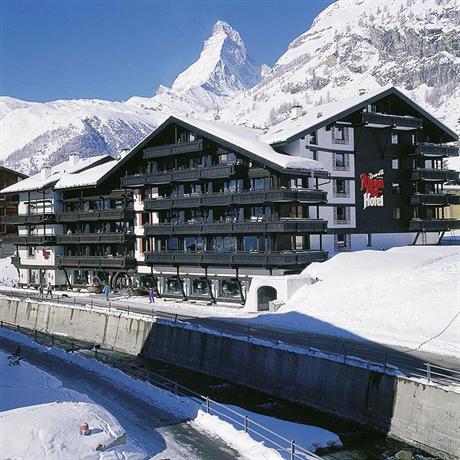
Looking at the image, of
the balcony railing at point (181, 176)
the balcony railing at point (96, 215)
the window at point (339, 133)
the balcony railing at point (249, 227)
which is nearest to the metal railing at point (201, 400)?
the balcony railing at point (249, 227)

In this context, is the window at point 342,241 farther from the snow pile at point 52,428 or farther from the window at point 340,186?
the snow pile at point 52,428

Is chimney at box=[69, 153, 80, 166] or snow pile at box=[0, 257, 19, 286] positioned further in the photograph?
chimney at box=[69, 153, 80, 166]

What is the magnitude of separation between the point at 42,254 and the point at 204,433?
51.6 metres

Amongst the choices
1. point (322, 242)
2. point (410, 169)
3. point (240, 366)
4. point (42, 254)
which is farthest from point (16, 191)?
point (240, 366)

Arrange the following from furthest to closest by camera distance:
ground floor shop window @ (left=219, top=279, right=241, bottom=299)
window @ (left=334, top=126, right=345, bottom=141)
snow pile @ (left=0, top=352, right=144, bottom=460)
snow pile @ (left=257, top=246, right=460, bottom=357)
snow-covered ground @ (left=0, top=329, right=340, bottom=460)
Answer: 1. window @ (left=334, top=126, right=345, bottom=141)
2. ground floor shop window @ (left=219, top=279, right=241, bottom=299)
3. snow pile @ (left=257, top=246, right=460, bottom=357)
4. snow-covered ground @ (left=0, top=329, right=340, bottom=460)
5. snow pile @ (left=0, top=352, right=144, bottom=460)

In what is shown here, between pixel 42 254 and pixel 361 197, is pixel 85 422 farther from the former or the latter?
pixel 42 254

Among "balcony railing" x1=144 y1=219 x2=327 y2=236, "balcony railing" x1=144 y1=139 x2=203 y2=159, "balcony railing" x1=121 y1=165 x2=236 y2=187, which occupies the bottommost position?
"balcony railing" x1=144 y1=219 x2=327 y2=236

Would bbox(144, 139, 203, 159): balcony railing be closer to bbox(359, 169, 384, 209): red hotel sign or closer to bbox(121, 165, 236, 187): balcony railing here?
bbox(121, 165, 236, 187): balcony railing

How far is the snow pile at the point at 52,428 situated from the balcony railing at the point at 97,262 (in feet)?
111

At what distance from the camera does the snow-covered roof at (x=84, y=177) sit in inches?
2546

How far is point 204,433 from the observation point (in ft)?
77.9

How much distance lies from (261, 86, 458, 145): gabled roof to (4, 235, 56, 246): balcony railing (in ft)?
93.8

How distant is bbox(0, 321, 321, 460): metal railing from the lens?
2131 cm

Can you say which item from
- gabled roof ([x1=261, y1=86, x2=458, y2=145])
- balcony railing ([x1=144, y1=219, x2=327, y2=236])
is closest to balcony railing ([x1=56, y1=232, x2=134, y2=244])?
balcony railing ([x1=144, y1=219, x2=327, y2=236])
